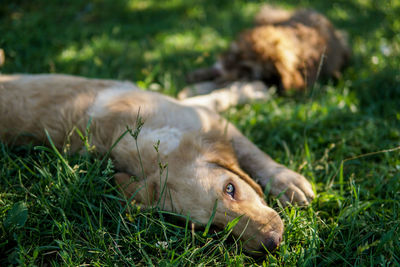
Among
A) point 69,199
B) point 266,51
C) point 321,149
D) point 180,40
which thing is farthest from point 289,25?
point 69,199

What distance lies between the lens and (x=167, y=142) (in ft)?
7.07

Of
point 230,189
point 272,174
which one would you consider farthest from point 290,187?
point 230,189

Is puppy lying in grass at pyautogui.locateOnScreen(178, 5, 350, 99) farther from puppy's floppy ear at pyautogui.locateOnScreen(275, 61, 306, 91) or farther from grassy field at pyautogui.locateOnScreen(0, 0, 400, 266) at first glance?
grassy field at pyautogui.locateOnScreen(0, 0, 400, 266)

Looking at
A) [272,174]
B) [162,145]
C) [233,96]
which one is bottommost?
[233,96]

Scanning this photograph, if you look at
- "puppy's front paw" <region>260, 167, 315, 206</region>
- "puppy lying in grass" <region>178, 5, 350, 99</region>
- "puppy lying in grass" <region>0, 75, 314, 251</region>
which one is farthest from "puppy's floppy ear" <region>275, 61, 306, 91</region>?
"puppy's front paw" <region>260, 167, 315, 206</region>

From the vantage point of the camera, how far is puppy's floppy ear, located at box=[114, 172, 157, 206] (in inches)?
75.7

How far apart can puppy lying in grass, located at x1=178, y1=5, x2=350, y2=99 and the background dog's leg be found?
186 mm

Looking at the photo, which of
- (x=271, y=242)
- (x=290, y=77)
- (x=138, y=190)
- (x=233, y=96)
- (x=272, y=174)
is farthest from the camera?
(x=290, y=77)

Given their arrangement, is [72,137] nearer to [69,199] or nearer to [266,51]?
[69,199]

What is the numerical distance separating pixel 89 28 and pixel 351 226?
4887 millimetres

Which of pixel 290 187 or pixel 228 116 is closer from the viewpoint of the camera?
pixel 290 187

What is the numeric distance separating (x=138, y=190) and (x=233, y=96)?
6.91ft

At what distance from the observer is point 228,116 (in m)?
3.09

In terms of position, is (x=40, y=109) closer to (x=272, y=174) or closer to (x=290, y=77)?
(x=272, y=174)
